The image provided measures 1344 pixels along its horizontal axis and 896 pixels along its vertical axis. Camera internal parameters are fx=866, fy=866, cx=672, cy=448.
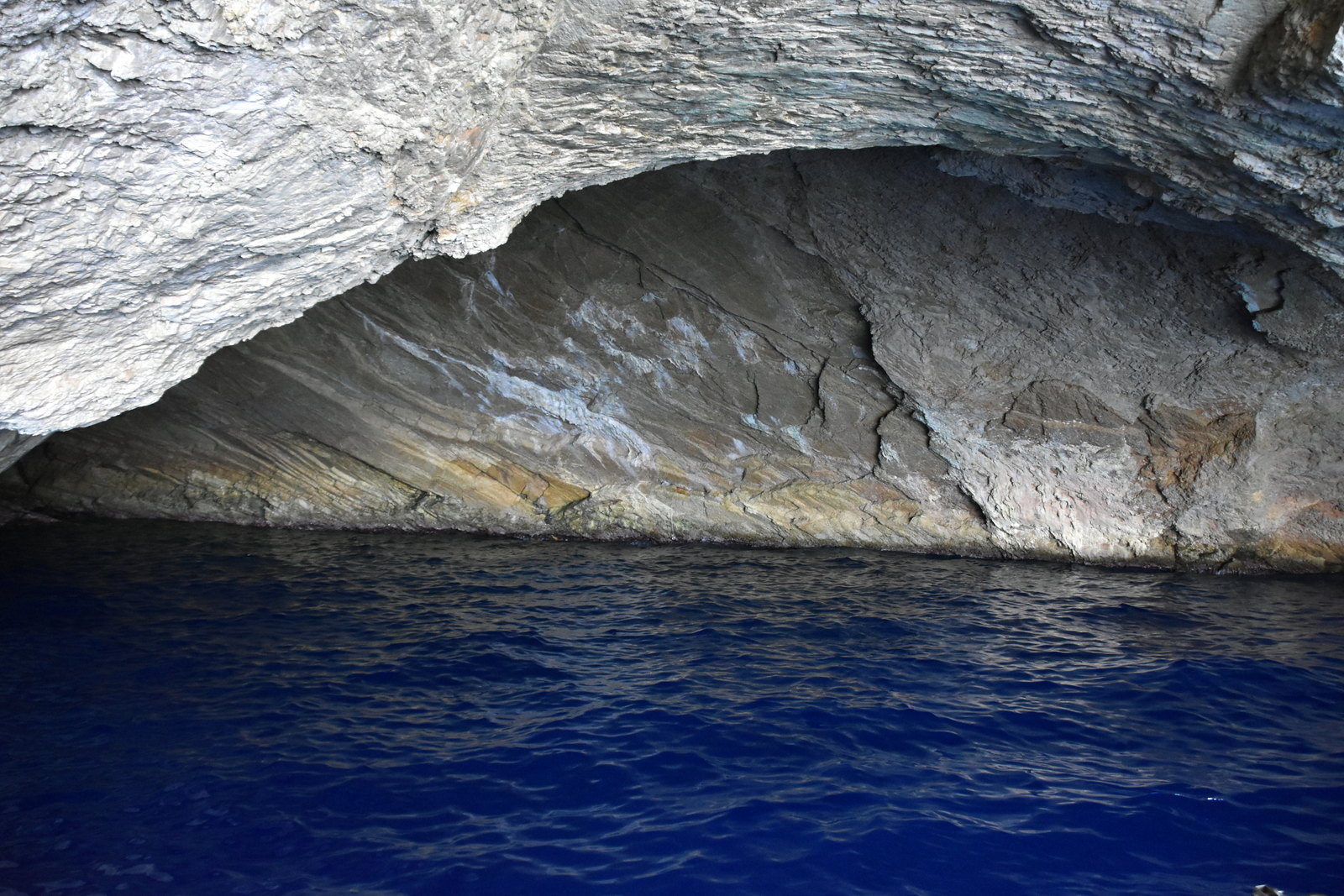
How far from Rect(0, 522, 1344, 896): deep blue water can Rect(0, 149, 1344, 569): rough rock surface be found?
4.97ft

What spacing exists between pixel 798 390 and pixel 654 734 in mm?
5347

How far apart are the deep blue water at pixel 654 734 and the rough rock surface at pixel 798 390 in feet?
4.97

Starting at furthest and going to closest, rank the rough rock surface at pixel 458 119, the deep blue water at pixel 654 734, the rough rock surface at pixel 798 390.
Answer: the rough rock surface at pixel 798 390, the deep blue water at pixel 654 734, the rough rock surface at pixel 458 119

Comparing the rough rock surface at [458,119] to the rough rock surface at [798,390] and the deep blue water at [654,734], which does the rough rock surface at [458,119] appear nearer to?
the deep blue water at [654,734]

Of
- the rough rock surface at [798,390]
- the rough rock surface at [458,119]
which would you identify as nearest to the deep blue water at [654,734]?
the rough rock surface at [798,390]

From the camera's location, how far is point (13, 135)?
10.6ft

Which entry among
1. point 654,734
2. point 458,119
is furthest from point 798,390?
point 458,119

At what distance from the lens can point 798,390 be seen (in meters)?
10.1

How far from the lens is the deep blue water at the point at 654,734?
430 centimetres

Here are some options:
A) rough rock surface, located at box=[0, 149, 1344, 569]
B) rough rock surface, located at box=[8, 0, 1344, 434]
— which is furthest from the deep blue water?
rough rock surface, located at box=[8, 0, 1344, 434]

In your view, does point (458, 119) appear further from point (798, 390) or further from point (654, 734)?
point (798, 390)

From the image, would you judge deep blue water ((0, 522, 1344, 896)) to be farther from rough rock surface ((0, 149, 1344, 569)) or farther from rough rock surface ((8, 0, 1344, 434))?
rough rock surface ((8, 0, 1344, 434))

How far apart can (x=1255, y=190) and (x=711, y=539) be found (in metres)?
7.16

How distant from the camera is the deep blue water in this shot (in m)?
4.30
